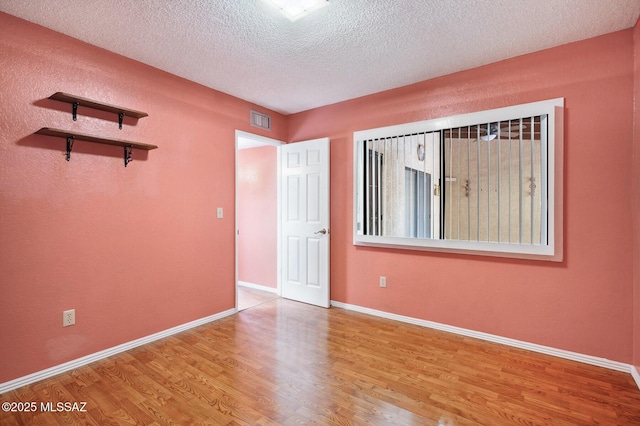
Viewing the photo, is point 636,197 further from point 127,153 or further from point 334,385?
point 127,153

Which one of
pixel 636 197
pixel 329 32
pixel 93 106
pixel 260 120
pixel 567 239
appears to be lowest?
pixel 567 239

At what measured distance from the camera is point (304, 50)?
2.59 m

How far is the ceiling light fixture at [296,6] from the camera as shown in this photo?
2018 mm

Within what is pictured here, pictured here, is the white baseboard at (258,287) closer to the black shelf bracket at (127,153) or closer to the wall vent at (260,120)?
the wall vent at (260,120)

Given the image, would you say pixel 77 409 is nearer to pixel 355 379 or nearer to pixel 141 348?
pixel 141 348

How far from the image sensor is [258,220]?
4.82 meters

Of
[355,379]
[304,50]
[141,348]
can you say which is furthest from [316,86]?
[141,348]

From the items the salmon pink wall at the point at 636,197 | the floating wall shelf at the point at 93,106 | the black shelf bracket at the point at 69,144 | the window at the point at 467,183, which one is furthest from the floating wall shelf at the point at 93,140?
the salmon pink wall at the point at 636,197

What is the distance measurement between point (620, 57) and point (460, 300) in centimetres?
226

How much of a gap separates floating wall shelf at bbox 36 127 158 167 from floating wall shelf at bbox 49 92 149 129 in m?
0.16

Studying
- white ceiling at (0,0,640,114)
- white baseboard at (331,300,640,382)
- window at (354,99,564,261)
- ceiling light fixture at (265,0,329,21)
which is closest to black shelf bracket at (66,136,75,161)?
white ceiling at (0,0,640,114)

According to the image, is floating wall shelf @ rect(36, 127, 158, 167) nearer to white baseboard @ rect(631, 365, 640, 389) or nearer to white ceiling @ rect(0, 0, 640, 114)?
white ceiling @ rect(0, 0, 640, 114)

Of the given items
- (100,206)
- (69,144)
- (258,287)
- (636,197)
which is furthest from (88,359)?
(636,197)

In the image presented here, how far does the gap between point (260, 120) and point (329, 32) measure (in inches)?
70.9
